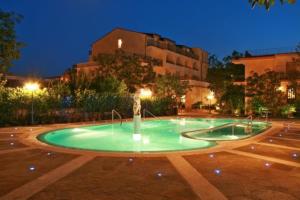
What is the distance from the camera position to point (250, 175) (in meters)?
7.07

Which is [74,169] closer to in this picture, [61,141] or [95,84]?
[61,141]

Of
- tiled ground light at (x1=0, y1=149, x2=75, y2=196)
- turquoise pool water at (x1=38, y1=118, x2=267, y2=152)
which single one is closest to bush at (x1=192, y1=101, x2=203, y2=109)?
turquoise pool water at (x1=38, y1=118, x2=267, y2=152)

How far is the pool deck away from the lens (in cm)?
570

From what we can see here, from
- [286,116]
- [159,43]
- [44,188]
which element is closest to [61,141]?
[44,188]

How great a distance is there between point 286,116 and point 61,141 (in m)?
20.0

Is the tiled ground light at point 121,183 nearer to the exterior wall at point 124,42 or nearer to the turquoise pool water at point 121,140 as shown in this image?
the turquoise pool water at point 121,140

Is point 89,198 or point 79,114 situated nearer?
point 89,198

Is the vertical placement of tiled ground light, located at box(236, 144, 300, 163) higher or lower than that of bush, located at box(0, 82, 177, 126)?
lower

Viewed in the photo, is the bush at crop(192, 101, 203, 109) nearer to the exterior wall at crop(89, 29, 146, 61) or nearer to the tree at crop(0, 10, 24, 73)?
the exterior wall at crop(89, 29, 146, 61)

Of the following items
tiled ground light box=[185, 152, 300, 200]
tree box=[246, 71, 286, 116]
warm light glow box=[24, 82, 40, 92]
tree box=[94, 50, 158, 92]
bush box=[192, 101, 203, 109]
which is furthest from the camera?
bush box=[192, 101, 203, 109]

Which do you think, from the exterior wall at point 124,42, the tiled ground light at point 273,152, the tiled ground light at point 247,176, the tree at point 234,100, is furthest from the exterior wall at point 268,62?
the tiled ground light at point 247,176

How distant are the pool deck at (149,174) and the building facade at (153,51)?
1263 inches

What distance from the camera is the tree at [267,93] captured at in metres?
28.2

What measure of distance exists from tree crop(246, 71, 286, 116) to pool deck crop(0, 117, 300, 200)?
1860cm
